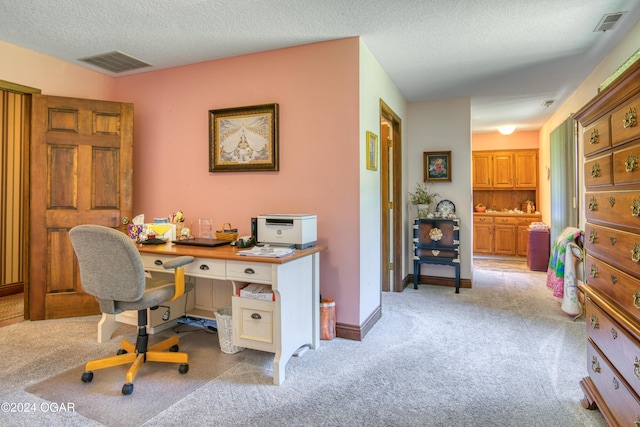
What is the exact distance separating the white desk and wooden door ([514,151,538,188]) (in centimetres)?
595

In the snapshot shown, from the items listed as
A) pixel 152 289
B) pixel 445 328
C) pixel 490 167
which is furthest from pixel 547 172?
pixel 152 289

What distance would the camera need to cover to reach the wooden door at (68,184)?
346 centimetres

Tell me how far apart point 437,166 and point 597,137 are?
314 centimetres

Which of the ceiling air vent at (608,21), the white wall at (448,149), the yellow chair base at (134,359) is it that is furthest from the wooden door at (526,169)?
the yellow chair base at (134,359)

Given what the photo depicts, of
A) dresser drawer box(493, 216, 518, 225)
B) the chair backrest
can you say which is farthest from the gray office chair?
dresser drawer box(493, 216, 518, 225)

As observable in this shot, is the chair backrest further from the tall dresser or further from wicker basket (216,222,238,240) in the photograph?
the tall dresser

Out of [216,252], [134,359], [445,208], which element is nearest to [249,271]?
[216,252]

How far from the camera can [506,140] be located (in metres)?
7.30

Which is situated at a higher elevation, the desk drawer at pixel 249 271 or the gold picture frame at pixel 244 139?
the gold picture frame at pixel 244 139

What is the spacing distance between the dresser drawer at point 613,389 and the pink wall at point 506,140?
612cm

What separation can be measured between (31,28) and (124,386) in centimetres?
287

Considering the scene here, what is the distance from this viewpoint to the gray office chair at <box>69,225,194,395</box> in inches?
82.3

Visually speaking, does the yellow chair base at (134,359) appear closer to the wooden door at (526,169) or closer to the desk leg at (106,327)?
the desk leg at (106,327)

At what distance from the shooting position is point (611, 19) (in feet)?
8.91
